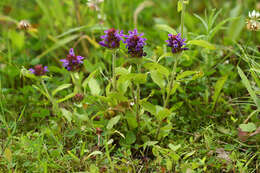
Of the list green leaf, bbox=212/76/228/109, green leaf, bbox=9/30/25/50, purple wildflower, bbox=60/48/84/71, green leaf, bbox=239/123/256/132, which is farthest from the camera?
green leaf, bbox=9/30/25/50

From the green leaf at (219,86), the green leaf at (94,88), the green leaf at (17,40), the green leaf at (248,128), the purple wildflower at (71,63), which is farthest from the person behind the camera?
the green leaf at (17,40)

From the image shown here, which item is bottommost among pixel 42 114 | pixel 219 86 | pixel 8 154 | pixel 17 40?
pixel 8 154

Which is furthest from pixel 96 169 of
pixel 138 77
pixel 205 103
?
pixel 205 103

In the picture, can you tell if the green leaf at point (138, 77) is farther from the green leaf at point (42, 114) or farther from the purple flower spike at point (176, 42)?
the green leaf at point (42, 114)

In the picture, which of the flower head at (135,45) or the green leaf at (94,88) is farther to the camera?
the green leaf at (94,88)

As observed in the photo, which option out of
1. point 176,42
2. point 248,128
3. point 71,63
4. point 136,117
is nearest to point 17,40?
point 71,63

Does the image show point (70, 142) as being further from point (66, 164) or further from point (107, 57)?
point (107, 57)

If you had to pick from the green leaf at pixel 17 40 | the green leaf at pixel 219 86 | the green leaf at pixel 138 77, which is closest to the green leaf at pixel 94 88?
the green leaf at pixel 138 77

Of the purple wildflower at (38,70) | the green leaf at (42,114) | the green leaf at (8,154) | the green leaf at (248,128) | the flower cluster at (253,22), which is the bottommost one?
the green leaf at (8,154)

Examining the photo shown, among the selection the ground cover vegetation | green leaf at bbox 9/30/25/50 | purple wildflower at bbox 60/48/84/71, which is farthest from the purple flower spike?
green leaf at bbox 9/30/25/50

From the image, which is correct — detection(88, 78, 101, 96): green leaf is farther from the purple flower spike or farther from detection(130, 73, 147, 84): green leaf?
the purple flower spike

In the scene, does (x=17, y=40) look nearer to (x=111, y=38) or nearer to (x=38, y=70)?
(x=38, y=70)
